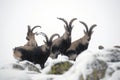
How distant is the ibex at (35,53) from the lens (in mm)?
19047

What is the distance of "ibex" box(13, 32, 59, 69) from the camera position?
19.0 m

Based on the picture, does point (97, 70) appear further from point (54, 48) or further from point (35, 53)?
point (35, 53)

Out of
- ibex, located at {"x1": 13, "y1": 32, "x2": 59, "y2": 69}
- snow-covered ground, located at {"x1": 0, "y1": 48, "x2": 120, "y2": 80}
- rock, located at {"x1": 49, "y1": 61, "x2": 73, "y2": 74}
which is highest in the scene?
snow-covered ground, located at {"x1": 0, "y1": 48, "x2": 120, "y2": 80}

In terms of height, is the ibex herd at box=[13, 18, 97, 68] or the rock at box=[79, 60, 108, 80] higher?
the rock at box=[79, 60, 108, 80]

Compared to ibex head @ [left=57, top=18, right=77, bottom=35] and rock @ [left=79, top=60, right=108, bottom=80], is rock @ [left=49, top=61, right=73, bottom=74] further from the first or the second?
ibex head @ [left=57, top=18, right=77, bottom=35]

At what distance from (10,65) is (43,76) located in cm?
148

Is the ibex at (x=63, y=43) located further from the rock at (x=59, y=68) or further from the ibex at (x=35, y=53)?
the rock at (x=59, y=68)

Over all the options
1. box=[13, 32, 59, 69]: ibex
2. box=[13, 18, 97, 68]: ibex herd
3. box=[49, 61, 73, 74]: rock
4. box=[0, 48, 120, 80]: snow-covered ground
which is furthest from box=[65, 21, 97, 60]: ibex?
box=[0, 48, 120, 80]: snow-covered ground

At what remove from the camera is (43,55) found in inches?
771

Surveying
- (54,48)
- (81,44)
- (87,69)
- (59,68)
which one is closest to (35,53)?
(54,48)

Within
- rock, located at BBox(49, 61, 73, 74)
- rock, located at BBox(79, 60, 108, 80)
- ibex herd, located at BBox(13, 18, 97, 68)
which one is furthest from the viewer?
ibex herd, located at BBox(13, 18, 97, 68)

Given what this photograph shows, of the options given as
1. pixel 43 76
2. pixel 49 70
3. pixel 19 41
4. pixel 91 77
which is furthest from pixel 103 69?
pixel 19 41

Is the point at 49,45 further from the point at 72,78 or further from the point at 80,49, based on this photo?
the point at 72,78

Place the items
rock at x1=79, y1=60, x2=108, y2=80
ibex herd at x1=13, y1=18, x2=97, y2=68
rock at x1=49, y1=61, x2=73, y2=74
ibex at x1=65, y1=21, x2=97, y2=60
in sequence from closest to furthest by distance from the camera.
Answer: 1. rock at x1=79, y1=60, x2=108, y2=80
2. rock at x1=49, y1=61, x2=73, y2=74
3. ibex at x1=65, y1=21, x2=97, y2=60
4. ibex herd at x1=13, y1=18, x2=97, y2=68
